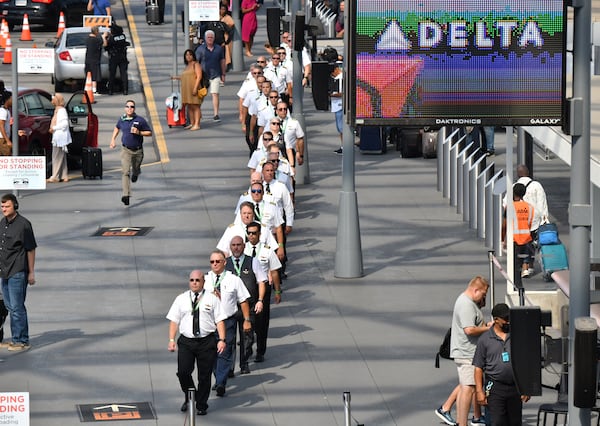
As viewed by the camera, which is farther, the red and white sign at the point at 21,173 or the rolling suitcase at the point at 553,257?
the red and white sign at the point at 21,173

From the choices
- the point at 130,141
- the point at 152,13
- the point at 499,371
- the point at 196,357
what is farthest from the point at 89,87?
the point at 499,371

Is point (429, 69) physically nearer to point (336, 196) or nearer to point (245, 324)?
point (245, 324)

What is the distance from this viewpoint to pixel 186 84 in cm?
3216

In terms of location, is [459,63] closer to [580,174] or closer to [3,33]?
[580,174]

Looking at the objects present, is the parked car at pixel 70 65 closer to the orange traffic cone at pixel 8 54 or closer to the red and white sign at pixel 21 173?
the orange traffic cone at pixel 8 54

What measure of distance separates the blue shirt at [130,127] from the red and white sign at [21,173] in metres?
2.66

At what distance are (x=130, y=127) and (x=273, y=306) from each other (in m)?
6.41

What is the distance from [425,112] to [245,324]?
4473mm

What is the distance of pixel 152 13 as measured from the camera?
4728cm

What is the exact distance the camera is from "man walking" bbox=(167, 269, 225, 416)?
16.2 meters

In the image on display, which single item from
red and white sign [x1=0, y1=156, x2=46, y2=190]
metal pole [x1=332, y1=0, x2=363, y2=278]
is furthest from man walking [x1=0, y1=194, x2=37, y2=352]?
metal pole [x1=332, y1=0, x2=363, y2=278]

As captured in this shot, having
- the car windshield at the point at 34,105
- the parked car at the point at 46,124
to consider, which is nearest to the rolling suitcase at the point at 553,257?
the parked car at the point at 46,124

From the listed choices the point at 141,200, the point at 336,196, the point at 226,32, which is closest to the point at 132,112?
the point at 141,200

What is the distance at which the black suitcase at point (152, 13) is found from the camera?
47.1 meters
